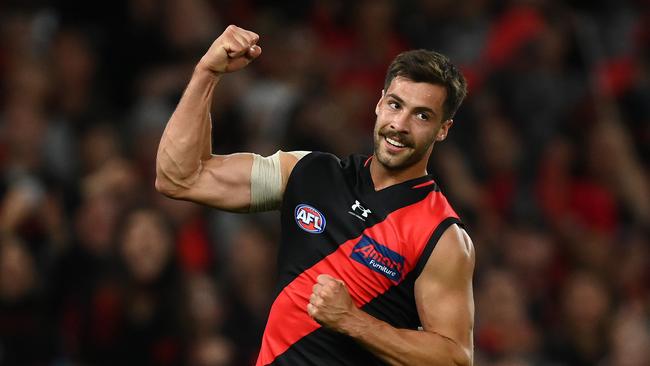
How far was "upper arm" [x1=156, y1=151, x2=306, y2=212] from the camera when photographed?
180 inches

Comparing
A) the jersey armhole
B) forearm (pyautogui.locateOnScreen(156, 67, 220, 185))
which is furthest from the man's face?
forearm (pyautogui.locateOnScreen(156, 67, 220, 185))

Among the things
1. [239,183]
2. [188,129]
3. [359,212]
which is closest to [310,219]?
[359,212]

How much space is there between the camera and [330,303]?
416 cm

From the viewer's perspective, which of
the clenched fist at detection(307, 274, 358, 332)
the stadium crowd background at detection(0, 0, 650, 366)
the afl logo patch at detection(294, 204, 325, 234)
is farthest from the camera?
the stadium crowd background at detection(0, 0, 650, 366)

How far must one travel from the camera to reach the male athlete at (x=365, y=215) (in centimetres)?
432

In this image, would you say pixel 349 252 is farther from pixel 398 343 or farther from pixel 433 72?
pixel 433 72

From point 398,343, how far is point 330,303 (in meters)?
0.28

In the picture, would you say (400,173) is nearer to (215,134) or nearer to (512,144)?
(215,134)

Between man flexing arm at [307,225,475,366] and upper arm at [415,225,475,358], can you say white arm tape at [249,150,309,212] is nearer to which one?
man flexing arm at [307,225,475,366]

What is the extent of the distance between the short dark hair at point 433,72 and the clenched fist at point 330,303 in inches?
31.2

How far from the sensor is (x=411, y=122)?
445cm

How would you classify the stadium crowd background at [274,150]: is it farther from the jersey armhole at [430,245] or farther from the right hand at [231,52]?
the jersey armhole at [430,245]

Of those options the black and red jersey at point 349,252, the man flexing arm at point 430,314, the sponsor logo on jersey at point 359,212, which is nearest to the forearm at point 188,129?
the black and red jersey at point 349,252

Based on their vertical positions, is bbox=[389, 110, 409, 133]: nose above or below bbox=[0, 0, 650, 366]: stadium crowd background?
above
